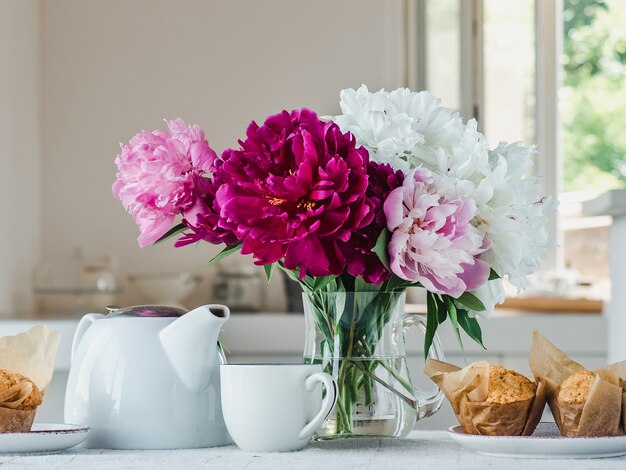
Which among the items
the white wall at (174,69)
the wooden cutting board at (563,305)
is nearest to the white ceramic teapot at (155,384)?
the wooden cutting board at (563,305)

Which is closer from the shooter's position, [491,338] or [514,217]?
[514,217]

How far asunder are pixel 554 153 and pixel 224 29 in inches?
49.7

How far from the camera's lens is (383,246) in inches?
33.4

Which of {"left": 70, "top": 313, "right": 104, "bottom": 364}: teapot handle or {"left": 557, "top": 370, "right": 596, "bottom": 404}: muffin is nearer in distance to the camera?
{"left": 557, "top": 370, "right": 596, "bottom": 404}: muffin

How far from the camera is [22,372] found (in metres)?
1.01

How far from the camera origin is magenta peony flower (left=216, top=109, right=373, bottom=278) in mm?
823

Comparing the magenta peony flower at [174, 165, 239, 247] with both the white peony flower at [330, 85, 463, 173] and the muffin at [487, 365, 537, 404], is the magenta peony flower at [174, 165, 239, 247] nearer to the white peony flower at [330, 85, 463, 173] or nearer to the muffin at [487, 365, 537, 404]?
the white peony flower at [330, 85, 463, 173]

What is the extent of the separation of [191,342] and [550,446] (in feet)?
1.07

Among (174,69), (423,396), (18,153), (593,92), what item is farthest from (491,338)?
(423,396)

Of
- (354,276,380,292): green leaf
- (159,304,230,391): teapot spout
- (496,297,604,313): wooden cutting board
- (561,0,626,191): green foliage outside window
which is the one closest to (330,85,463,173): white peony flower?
(354,276,380,292): green leaf

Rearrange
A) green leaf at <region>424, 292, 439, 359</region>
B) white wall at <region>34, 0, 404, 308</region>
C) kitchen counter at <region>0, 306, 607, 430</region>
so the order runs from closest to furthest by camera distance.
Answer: green leaf at <region>424, 292, 439, 359</region> < kitchen counter at <region>0, 306, 607, 430</region> < white wall at <region>34, 0, 404, 308</region>

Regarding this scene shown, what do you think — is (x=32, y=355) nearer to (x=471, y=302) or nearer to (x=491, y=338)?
(x=471, y=302)

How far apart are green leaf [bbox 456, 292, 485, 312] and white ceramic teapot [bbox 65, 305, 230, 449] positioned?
0.22 meters

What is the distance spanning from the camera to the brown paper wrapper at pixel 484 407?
0.87 meters
